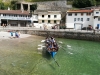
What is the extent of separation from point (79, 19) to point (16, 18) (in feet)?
72.1

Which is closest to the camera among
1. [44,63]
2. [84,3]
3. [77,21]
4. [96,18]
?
[44,63]

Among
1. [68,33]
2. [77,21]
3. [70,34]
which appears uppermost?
[77,21]

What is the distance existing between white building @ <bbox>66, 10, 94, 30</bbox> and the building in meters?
12.8

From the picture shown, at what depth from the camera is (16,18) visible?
68.2 metres

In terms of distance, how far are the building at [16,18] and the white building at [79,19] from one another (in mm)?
12822

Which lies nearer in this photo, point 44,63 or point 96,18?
point 44,63

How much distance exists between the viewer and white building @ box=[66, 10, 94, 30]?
63731mm

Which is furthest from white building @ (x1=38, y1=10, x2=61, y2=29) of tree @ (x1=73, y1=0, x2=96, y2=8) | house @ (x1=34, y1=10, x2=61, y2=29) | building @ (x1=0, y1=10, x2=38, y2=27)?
tree @ (x1=73, y1=0, x2=96, y2=8)

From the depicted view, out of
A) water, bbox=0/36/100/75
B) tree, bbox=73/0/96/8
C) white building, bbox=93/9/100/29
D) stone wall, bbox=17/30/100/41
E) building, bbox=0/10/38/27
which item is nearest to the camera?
water, bbox=0/36/100/75

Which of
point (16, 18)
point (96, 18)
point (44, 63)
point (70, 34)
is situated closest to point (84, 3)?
point (96, 18)

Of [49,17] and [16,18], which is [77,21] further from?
[16,18]

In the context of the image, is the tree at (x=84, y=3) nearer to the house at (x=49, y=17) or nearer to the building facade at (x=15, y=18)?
the house at (x=49, y=17)

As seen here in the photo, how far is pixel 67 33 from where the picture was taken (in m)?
55.8

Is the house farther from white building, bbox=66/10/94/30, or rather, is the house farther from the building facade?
white building, bbox=66/10/94/30
